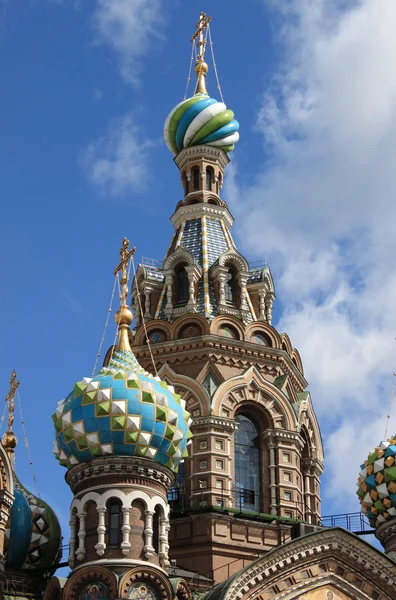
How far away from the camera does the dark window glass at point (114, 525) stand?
2341cm

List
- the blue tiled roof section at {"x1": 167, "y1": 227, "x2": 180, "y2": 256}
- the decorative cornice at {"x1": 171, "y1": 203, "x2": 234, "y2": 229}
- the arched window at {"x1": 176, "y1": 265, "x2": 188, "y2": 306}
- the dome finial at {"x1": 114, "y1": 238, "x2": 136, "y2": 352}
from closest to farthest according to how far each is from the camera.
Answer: the dome finial at {"x1": 114, "y1": 238, "x2": 136, "y2": 352} < the arched window at {"x1": 176, "y1": 265, "x2": 188, "y2": 306} < the blue tiled roof section at {"x1": 167, "y1": 227, "x2": 180, "y2": 256} < the decorative cornice at {"x1": 171, "y1": 203, "x2": 234, "y2": 229}

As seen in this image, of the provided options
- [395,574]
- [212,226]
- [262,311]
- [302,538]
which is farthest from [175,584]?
[212,226]

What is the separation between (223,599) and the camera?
22875 mm

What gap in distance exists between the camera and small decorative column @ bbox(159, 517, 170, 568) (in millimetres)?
23536

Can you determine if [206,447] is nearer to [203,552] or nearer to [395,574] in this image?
[203,552]

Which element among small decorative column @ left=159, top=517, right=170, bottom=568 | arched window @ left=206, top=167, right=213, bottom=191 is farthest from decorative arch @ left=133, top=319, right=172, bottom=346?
small decorative column @ left=159, top=517, right=170, bottom=568

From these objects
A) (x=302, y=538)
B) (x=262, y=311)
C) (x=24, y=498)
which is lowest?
(x=302, y=538)

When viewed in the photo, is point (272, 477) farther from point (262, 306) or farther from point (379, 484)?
point (262, 306)

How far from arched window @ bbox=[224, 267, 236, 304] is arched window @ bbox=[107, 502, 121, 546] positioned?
812cm

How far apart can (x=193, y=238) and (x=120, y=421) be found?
913 centimetres

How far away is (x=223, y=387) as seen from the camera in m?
28.7

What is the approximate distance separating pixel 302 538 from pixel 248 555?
2527 mm

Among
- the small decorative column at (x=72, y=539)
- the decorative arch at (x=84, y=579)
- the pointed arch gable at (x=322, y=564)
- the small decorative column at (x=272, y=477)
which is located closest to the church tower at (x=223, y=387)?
the small decorative column at (x=272, y=477)

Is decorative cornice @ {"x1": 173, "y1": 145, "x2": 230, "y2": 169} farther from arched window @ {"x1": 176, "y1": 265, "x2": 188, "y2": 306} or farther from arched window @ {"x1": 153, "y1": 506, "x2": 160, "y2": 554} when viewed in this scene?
arched window @ {"x1": 153, "y1": 506, "x2": 160, "y2": 554}
